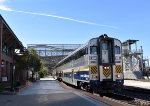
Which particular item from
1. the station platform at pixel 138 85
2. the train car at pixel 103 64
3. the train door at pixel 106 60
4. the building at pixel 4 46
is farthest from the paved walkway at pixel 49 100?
the station platform at pixel 138 85

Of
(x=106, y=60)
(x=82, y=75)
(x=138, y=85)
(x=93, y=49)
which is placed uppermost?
(x=93, y=49)

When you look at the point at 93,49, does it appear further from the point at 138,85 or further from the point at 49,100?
the point at 138,85

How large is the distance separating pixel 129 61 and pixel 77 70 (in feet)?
186

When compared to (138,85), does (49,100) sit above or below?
below

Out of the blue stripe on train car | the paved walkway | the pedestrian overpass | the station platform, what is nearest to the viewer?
the paved walkway

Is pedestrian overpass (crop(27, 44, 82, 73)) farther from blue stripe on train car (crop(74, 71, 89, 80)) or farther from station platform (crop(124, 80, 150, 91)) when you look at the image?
blue stripe on train car (crop(74, 71, 89, 80))

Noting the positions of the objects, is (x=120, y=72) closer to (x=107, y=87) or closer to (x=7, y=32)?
(x=107, y=87)

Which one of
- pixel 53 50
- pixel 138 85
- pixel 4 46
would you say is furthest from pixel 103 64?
pixel 53 50

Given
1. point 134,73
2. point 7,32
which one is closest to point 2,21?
point 7,32

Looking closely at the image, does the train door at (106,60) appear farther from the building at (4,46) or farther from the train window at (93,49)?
the building at (4,46)

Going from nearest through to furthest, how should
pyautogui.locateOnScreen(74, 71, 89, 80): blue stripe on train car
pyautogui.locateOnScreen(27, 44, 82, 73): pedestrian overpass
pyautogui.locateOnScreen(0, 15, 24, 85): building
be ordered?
pyautogui.locateOnScreen(74, 71, 89, 80): blue stripe on train car
pyautogui.locateOnScreen(0, 15, 24, 85): building
pyautogui.locateOnScreen(27, 44, 82, 73): pedestrian overpass

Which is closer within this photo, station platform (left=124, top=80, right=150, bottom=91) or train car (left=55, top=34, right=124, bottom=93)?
train car (left=55, top=34, right=124, bottom=93)

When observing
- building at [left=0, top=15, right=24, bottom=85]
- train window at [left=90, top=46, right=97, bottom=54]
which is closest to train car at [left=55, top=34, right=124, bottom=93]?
train window at [left=90, top=46, right=97, bottom=54]

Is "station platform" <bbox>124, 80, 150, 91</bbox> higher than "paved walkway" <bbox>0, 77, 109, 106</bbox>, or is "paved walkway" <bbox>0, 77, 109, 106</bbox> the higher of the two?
"station platform" <bbox>124, 80, 150, 91</bbox>
